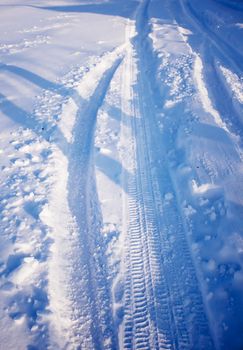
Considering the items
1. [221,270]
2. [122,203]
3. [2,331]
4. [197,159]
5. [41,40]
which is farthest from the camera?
[41,40]

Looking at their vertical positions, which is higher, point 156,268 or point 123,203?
point 123,203

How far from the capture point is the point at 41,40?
47.8 ft

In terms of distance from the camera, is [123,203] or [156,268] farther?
[123,203]

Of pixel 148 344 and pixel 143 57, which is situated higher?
pixel 143 57

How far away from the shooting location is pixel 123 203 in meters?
5.71

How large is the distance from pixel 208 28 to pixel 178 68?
6551mm

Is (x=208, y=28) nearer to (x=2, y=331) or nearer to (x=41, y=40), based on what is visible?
(x=41, y=40)

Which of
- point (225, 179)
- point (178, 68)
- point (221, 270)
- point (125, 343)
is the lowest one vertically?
point (125, 343)

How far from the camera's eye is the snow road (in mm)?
3998

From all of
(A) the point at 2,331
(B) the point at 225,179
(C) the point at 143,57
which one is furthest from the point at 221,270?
(C) the point at 143,57

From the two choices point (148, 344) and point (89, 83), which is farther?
point (89, 83)

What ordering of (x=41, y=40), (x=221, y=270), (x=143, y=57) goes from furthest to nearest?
1. (x=41, y=40)
2. (x=143, y=57)
3. (x=221, y=270)

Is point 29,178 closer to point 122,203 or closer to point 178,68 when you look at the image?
point 122,203

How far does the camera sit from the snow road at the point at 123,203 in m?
4.00
